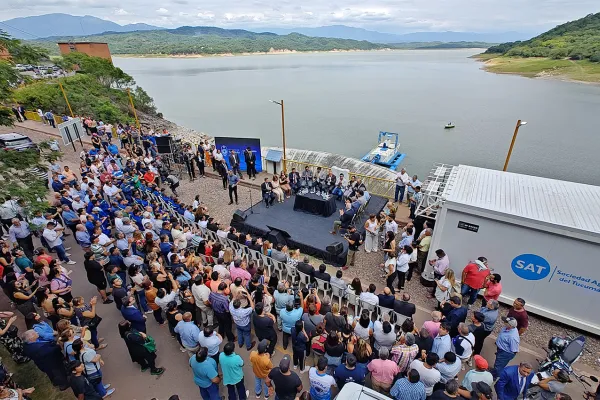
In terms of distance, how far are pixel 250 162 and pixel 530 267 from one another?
37.8 feet

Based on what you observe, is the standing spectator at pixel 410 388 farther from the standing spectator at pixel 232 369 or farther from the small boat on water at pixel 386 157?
the small boat on water at pixel 386 157

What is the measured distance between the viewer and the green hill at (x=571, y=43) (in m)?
80.4

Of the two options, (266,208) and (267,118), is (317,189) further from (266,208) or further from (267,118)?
(267,118)

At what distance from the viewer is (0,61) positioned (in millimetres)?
5613

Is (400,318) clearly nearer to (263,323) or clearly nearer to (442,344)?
(442,344)

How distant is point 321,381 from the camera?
4301mm

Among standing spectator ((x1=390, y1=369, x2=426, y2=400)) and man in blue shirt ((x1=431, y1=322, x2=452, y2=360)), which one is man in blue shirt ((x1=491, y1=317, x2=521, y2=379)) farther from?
standing spectator ((x1=390, y1=369, x2=426, y2=400))

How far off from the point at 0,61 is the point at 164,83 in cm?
9918

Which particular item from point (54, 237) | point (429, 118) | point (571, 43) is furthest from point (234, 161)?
point (571, 43)

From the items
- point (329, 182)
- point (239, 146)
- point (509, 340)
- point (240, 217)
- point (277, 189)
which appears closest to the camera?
point (509, 340)

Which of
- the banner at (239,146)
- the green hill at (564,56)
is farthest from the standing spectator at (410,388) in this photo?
the green hill at (564,56)

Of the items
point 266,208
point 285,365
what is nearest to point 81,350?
point 285,365

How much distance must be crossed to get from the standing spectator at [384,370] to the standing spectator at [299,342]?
118 cm

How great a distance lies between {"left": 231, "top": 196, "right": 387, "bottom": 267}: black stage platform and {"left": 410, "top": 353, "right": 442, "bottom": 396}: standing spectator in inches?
186
